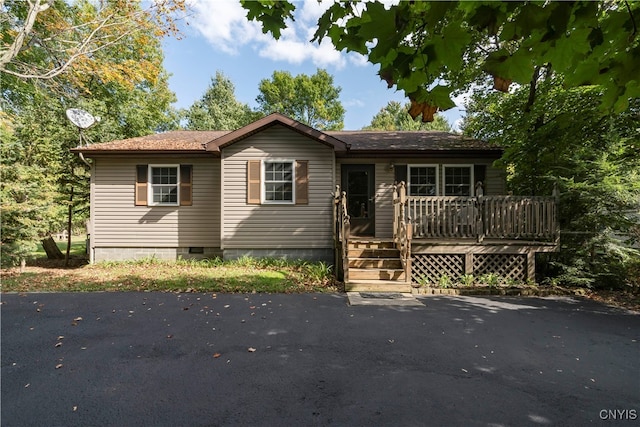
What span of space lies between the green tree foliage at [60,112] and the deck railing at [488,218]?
10.9 m

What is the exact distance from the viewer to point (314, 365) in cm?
328

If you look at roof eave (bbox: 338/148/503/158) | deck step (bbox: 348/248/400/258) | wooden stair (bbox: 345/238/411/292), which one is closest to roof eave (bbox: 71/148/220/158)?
roof eave (bbox: 338/148/503/158)

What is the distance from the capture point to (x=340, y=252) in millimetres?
7574

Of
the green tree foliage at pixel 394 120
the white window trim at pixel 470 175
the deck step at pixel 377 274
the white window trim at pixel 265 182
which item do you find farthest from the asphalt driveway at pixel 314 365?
the green tree foliage at pixel 394 120

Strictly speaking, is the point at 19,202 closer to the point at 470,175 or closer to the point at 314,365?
the point at 314,365

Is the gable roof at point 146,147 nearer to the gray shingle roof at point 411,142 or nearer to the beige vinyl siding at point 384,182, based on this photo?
the beige vinyl siding at point 384,182

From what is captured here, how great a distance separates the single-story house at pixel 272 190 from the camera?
8.55 meters

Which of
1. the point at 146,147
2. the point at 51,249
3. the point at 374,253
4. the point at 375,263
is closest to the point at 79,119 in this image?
the point at 146,147

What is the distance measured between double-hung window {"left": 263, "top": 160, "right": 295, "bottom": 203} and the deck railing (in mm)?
3611

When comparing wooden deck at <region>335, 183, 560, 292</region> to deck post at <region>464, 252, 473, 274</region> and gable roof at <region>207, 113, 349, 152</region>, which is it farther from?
gable roof at <region>207, 113, 349, 152</region>

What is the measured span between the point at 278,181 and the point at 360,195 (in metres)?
2.79

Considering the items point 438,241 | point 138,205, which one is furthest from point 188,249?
point 438,241

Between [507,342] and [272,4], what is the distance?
4.78 metres

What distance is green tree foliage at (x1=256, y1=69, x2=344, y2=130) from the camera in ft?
103
